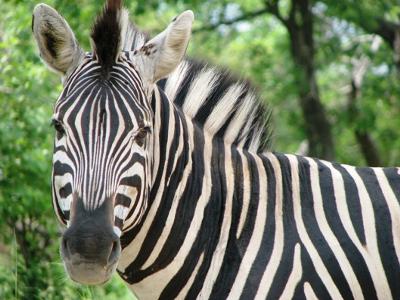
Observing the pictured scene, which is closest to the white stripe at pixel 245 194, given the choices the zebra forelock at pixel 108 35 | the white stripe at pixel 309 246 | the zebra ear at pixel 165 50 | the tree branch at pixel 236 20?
the white stripe at pixel 309 246

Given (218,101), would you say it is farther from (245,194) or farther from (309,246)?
(309,246)

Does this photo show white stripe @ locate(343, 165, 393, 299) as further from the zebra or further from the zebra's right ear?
the zebra's right ear

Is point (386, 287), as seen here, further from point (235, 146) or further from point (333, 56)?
point (333, 56)

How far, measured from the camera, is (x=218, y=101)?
15.3ft

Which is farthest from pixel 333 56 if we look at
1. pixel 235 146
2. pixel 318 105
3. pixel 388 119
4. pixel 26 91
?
pixel 235 146

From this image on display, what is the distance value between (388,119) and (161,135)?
13.9 m

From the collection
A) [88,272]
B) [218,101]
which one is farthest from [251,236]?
[88,272]

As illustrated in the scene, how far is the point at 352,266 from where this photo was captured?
4305 millimetres

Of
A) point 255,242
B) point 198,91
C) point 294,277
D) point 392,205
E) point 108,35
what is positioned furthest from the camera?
point 198,91

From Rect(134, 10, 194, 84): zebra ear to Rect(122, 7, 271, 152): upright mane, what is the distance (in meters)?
0.39

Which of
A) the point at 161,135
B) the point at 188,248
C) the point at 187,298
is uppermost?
the point at 161,135

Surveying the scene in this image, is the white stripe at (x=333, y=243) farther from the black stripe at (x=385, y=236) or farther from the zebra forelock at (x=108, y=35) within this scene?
the zebra forelock at (x=108, y=35)

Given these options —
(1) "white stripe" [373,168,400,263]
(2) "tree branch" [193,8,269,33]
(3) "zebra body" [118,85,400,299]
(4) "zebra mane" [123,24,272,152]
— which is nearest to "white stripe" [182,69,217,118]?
(4) "zebra mane" [123,24,272,152]

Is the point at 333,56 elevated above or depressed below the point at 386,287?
above
